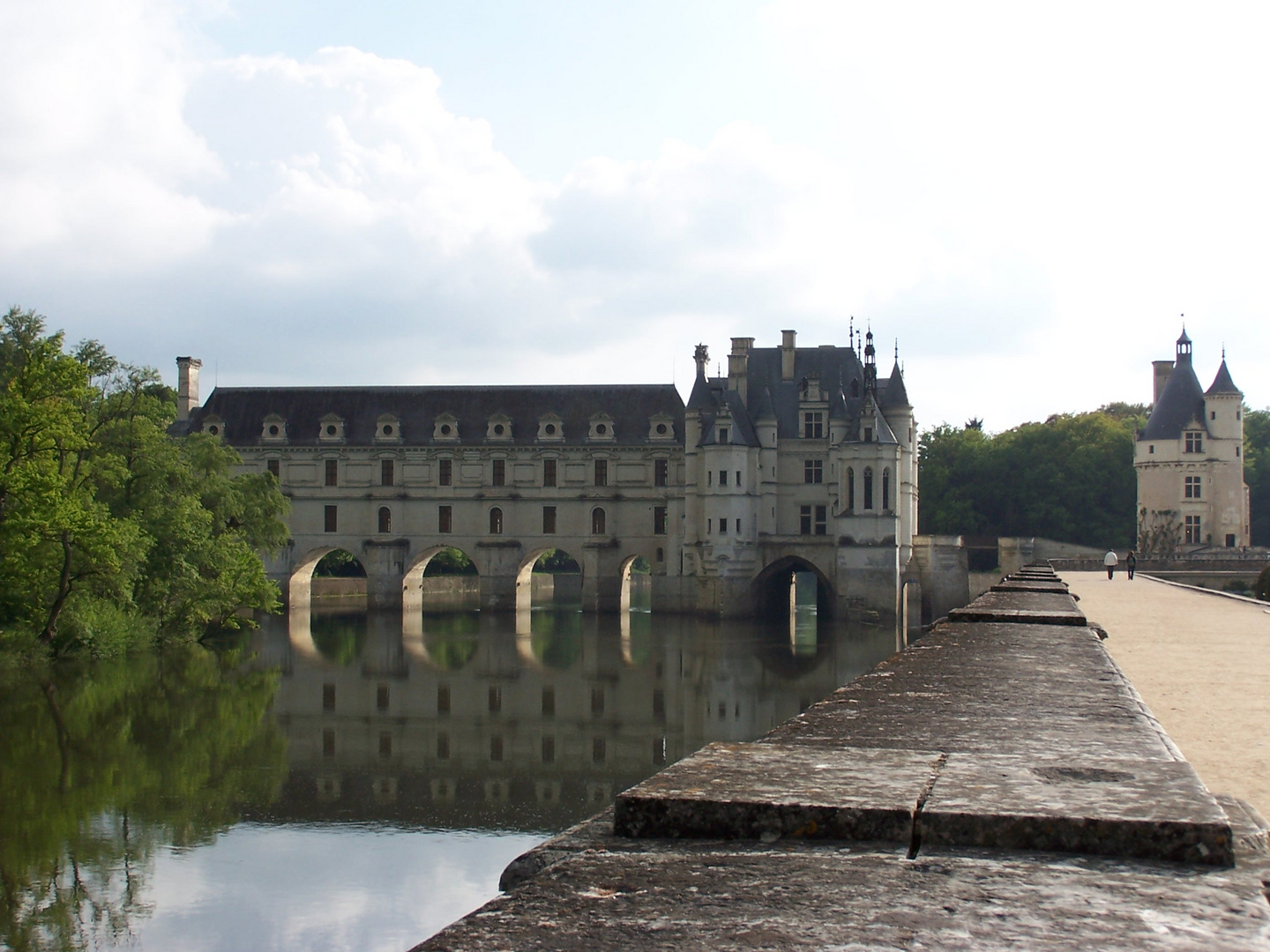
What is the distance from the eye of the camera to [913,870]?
2326 millimetres

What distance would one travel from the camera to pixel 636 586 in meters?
86.1

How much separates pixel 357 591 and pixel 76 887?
2007 inches

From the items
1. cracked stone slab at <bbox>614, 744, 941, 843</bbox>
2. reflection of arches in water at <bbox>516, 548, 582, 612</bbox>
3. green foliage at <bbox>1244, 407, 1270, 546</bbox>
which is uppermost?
green foliage at <bbox>1244, 407, 1270, 546</bbox>

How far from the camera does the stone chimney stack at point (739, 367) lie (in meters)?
53.3

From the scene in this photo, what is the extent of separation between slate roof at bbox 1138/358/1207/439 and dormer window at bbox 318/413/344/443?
38067 mm

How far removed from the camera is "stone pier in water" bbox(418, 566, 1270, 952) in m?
2.01

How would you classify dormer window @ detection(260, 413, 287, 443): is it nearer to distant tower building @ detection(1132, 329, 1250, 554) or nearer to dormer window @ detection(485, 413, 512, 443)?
dormer window @ detection(485, 413, 512, 443)

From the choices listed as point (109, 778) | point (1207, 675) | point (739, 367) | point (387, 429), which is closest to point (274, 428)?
point (387, 429)

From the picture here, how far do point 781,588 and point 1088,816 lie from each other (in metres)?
52.6

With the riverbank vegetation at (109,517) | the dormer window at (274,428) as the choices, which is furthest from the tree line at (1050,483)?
the riverbank vegetation at (109,517)

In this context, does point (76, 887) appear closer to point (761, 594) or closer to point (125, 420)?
point (125, 420)

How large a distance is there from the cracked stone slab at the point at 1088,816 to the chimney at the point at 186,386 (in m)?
61.4

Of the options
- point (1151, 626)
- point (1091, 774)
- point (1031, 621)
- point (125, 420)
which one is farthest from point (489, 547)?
point (1091, 774)

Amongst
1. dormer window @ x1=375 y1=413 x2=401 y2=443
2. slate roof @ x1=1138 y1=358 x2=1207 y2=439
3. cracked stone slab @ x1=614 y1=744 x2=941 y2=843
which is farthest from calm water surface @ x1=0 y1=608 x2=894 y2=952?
slate roof @ x1=1138 y1=358 x2=1207 y2=439
